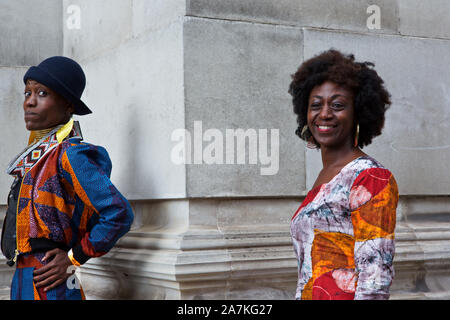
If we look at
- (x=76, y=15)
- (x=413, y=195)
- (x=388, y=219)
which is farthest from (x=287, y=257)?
(x=76, y=15)

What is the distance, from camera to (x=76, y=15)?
17.7ft

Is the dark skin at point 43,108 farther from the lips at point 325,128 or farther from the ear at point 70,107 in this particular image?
the lips at point 325,128

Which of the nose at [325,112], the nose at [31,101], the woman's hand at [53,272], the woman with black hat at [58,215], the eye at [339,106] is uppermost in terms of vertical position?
the nose at [31,101]

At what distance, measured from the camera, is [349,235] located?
2.63 metres

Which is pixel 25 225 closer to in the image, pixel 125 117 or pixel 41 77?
pixel 41 77

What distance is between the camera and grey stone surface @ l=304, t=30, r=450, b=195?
14.1 feet

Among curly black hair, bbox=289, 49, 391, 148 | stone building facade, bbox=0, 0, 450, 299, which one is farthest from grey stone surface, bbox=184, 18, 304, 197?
curly black hair, bbox=289, 49, 391, 148

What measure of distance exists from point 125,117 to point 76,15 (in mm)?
1443

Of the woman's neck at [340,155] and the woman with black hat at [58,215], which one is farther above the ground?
the woman's neck at [340,155]

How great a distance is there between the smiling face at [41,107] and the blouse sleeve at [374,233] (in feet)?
6.18

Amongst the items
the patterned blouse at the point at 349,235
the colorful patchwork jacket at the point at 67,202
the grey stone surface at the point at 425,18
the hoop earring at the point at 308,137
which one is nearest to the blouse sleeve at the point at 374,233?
the patterned blouse at the point at 349,235
